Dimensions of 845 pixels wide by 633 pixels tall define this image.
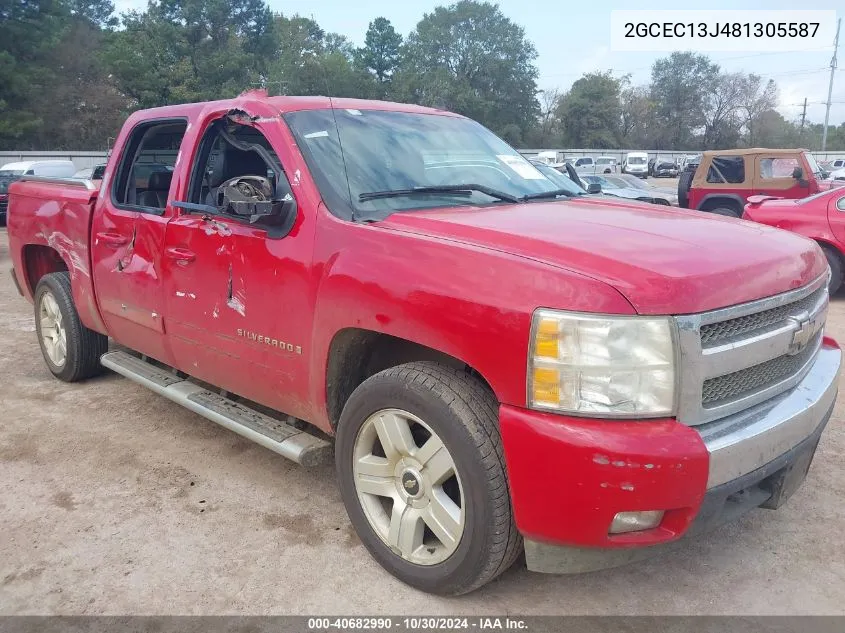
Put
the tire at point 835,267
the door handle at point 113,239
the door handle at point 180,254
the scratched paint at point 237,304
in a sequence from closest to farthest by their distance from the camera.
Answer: the scratched paint at point 237,304 → the door handle at point 180,254 → the door handle at point 113,239 → the tire at point 835,267

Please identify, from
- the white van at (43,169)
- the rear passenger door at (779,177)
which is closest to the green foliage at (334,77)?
the white van at (43,169)

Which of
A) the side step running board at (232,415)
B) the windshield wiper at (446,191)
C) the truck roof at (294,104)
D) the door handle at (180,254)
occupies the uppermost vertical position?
the truck roof at (294,104)

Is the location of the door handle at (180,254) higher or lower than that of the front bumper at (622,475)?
higher

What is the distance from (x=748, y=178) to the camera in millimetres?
14406

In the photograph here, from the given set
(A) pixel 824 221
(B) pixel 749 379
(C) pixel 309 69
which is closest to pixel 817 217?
(A) pixel 824 221

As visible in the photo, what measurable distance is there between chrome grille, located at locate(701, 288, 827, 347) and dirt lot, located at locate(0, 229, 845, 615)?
3.45 feet

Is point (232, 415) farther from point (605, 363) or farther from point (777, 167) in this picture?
point (777, 167)

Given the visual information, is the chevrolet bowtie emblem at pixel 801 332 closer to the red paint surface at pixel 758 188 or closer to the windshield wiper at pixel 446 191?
the windshield wiper at pixel 446 191

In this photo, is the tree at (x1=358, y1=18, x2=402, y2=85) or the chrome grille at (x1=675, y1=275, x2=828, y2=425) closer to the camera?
the chrome grille at (x1=675, y1=275, x2=828, y2=425)

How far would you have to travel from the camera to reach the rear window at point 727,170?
14555mm

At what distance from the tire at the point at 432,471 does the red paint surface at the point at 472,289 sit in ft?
0.41

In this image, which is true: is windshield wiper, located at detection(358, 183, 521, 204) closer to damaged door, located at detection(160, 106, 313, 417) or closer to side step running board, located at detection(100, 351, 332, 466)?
damaged door, located at detection(160, 106, 313, 417)

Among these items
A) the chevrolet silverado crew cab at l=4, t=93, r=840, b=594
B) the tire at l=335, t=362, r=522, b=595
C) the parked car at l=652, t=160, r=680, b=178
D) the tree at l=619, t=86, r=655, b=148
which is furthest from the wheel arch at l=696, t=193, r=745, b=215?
the tree at l=619, t=86, r=655, b=148

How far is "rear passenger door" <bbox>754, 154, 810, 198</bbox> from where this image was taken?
13.8m
